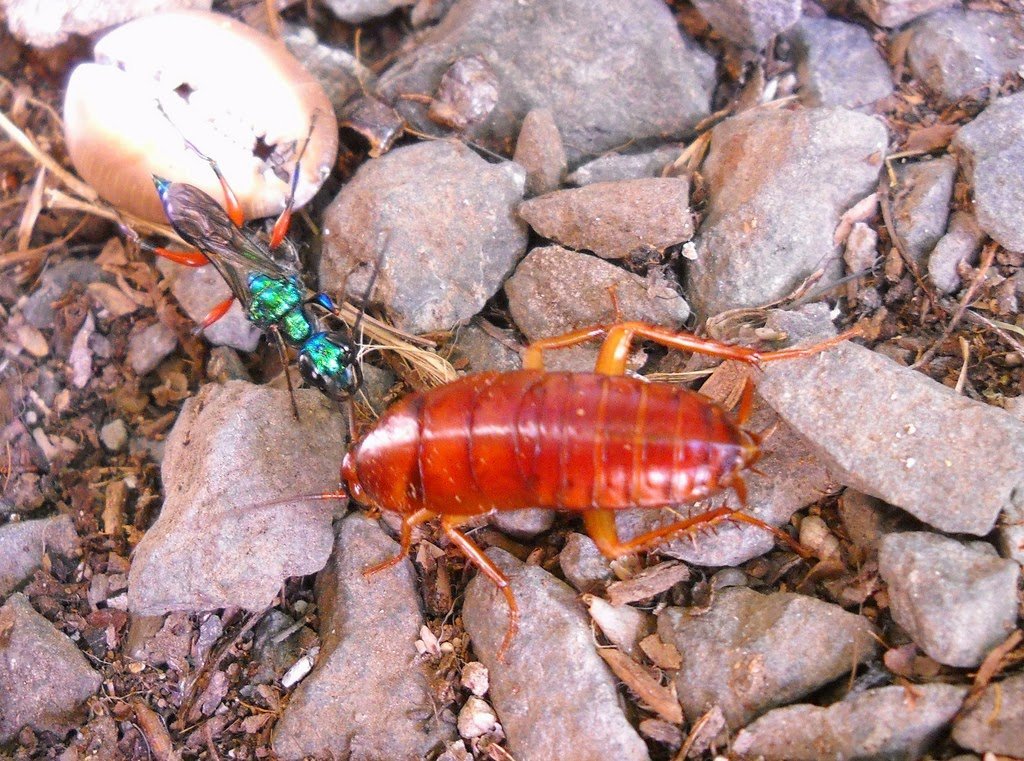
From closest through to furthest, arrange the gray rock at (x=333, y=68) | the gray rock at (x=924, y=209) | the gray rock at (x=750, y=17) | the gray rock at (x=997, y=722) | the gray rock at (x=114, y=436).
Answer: the gray rock at (x=997, y=722) → the gray rock at (x=924, y=209) → the gray rock at (x=750, y=17) → the gray rock at (x=114, y=436) → the gray rock at (x=333, y=68)

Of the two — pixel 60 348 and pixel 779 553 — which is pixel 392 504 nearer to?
pixel 779 553

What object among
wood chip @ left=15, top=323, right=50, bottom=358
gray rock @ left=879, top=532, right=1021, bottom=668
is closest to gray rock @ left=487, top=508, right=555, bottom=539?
gray rock @ left=879, top=532, right=1021, bottom=668

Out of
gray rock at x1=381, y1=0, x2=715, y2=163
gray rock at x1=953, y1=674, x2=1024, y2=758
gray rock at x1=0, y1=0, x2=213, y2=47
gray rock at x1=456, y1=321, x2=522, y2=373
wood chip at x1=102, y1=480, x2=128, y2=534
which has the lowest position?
wood chip at x1=102, y1=480, x2=128, y2=534

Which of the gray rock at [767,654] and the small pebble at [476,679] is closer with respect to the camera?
the gray rock at [767,654]

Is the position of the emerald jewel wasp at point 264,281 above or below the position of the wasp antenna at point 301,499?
above

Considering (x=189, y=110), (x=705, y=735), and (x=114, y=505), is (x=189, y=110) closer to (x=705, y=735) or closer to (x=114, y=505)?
(x=114, y=505)

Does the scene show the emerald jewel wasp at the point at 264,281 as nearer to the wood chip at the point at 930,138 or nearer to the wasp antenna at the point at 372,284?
the wasp antenna at the point at 372,284

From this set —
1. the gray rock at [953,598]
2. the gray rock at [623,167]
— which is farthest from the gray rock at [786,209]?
the gray rock at [953,598]

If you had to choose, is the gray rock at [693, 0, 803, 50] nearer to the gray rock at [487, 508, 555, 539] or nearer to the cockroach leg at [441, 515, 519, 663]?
the gray rock at [487, 508, 555, 539]
